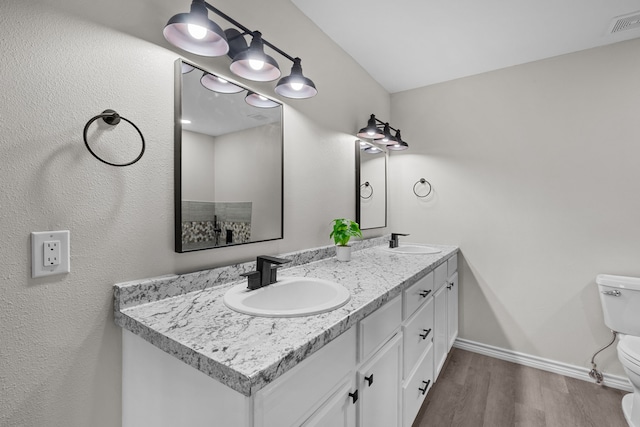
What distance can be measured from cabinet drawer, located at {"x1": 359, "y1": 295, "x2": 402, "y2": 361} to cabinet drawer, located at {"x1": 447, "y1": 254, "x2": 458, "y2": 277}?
1.11m

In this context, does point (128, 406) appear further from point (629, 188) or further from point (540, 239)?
point (629, 188)

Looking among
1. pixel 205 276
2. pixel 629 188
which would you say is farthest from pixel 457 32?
pixel 205 276

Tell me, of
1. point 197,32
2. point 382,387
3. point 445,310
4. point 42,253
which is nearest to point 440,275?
point 445,310

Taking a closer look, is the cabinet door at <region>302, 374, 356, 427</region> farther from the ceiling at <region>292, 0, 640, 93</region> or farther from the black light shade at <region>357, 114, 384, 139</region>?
the ceiling at <region>292, 0, 640, 93</region>

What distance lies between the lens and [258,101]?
1473mm

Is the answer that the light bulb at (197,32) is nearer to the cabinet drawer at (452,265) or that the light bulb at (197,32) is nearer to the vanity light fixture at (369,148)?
the vanity light fixture at (369,148)

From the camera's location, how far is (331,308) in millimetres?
953

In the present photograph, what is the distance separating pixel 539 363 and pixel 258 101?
9.05 feet

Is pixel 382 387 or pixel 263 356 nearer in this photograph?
pixel 263 356

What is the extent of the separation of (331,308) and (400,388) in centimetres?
74

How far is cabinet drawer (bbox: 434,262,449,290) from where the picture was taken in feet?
6.30

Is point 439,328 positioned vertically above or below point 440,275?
below

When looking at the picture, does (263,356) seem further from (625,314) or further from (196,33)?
(625,314)

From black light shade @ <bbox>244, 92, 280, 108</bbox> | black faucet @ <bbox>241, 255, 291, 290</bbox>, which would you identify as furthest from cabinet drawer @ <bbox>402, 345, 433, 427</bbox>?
black light shade @ <bbox>244, 92, 280, 108</bbox>
